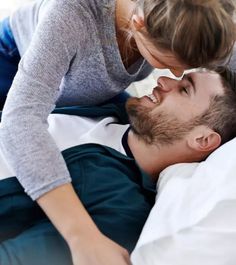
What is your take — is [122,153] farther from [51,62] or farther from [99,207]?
[51,62]

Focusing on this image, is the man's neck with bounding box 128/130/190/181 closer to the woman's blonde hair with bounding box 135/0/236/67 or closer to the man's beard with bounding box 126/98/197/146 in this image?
the man's beard with bounding box 126/98/197/146

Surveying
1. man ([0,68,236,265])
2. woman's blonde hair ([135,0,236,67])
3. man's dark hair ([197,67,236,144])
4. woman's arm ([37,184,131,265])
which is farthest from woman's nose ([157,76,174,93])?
woman's arm ([37,184,131,265])

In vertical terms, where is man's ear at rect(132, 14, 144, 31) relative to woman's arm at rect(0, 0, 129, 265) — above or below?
above

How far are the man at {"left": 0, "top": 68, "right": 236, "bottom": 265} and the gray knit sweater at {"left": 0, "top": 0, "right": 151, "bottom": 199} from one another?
0.08 metres

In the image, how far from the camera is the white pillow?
0.70 m

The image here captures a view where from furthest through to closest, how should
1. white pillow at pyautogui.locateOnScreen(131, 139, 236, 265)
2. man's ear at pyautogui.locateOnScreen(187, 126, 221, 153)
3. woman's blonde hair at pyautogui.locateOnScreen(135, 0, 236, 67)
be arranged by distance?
man's ear at pyautogui.locateOnScreen(187, 126, 221, 153)
woman's blonde hair at pyautogui.locateOnScreen(135, 0, 236, 67)
white pillow at pyautogui.locateOnScreen(131, 139, 236, 265)

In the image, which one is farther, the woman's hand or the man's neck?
the man's neck

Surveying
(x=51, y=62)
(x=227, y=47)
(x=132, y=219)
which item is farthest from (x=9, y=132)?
(x=227, y=47)

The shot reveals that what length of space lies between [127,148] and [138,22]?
0.32m

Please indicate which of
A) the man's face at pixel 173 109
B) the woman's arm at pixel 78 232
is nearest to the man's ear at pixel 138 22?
the man's face at pixel 173 109

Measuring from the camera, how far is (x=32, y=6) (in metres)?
1.19

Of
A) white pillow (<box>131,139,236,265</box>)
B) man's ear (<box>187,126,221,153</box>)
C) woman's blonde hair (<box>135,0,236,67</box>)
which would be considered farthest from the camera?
man's ear (<box>187,126,221,153</box>)

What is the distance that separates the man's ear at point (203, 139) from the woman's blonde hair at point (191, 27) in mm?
216

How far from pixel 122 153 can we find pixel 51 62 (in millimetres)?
289
